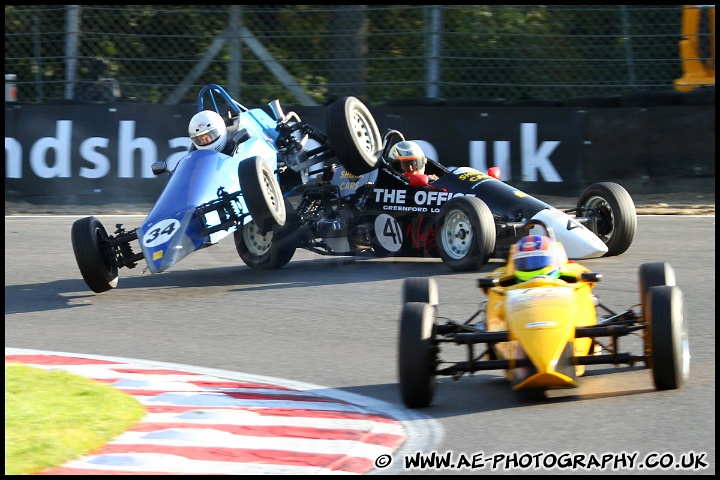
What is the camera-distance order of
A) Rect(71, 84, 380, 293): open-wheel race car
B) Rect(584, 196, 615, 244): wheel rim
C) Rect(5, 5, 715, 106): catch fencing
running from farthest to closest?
Rect(5, 5, 715, 106): catch fencing
Rect(584, 196, 615, 244): wheel rim
Rect(71, 84, 380, 293): open-wheel race car

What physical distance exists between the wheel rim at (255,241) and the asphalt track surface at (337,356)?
221 millimetres

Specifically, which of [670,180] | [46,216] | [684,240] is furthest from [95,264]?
[670,180]

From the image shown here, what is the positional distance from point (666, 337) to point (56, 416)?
311 cm

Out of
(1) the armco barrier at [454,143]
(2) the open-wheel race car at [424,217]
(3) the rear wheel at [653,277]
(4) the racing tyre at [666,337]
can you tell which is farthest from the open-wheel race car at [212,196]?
(4) the racing tyre at [666,337]

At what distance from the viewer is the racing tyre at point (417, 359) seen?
6035 mm

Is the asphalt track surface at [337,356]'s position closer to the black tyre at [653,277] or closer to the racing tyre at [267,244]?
the racing tyre at [267,244]

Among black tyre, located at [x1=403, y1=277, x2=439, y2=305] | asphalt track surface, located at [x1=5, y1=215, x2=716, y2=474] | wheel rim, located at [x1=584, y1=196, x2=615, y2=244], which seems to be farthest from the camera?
wheel rim, located at [x1=584, y1=196, x2=615, y2=244]

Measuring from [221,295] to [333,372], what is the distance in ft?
9.53

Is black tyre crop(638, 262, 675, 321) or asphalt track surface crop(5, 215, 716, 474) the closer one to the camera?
asphalt track surface crop(5, 215, 716, 474)

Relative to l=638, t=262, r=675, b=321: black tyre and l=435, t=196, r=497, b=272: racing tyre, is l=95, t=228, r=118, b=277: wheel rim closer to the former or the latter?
l=435, t=196, r=497, b=272: racing tyre

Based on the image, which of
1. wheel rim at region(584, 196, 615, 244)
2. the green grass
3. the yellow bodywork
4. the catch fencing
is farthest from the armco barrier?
the green grass

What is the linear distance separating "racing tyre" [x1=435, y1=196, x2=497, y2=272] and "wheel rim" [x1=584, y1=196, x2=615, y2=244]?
1272mm

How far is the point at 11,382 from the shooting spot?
657 centimetres

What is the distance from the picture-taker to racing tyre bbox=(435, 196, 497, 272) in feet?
32.0
